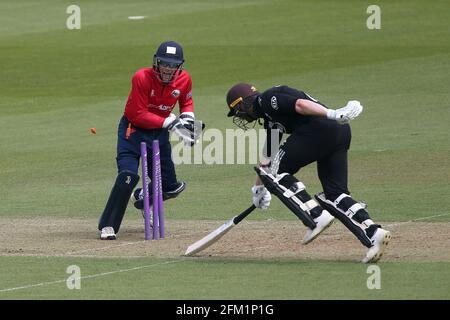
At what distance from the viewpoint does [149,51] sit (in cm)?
2984

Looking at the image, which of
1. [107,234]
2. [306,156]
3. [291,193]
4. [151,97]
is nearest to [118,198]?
[107,234]

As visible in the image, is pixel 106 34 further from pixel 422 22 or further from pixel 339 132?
pixel 339 132

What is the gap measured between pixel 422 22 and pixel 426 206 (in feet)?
58.1

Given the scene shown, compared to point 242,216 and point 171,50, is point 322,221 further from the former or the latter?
point 171,50

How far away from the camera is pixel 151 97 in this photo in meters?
13.2

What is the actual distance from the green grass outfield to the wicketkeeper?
4.60 ft

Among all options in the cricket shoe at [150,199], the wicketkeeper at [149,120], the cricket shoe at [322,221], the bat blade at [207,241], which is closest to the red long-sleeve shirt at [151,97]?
the wicketkeeper at [149,120]

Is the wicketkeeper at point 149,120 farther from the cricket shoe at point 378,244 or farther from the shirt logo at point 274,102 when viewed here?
the cricket shoe at point 378,244

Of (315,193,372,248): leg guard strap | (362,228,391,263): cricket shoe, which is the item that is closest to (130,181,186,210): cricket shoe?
(315,193,372,248): leg guard strap

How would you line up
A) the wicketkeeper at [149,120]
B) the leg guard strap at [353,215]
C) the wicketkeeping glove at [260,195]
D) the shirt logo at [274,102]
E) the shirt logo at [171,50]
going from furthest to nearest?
1. the wicketkeeper at [149,120]
2. the shirt logo at [171,50]
3. the wicketkeeping glove at [260,195]
4. the shirt logo at [274,102]
5. the leg guard strap at [353,215]

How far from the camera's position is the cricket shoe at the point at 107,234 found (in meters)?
13.0

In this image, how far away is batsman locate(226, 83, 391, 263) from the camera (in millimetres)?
11070
